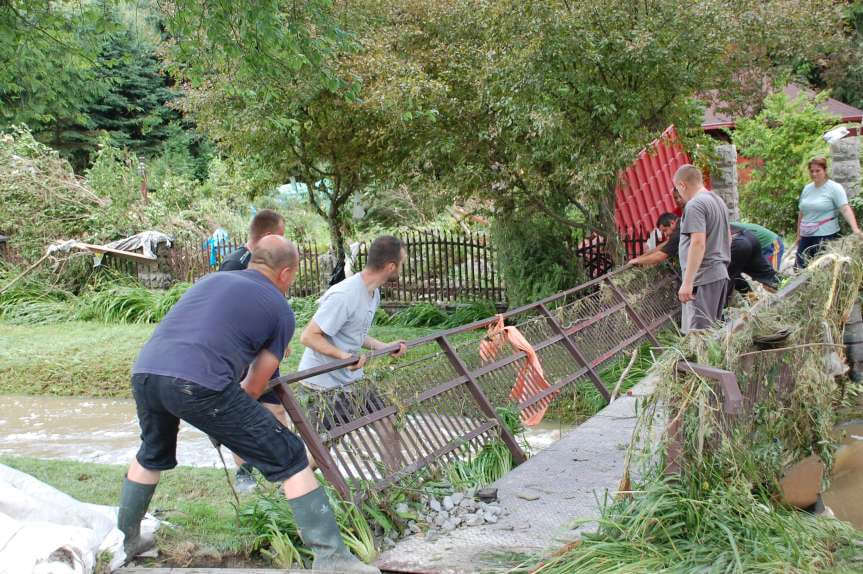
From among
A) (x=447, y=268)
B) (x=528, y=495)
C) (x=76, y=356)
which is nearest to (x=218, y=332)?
(x=528, y=495)

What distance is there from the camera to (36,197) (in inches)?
757

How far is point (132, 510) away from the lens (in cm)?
445

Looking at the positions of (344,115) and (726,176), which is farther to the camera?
(344,115)

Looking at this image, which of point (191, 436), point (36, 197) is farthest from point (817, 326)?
point (36, 197)

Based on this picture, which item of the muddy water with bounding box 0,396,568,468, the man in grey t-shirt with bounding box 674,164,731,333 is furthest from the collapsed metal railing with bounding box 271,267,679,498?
the man in grey t-shirt with bounding box 674,164,731,333

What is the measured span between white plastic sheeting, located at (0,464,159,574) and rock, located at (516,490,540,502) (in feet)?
6.74

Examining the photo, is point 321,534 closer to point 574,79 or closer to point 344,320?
point 344,320

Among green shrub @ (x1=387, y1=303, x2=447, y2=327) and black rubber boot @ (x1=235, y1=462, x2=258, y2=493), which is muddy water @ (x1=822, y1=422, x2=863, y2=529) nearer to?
black rubber boot @ (x1=235, y1=462, x2=258, y2=493)

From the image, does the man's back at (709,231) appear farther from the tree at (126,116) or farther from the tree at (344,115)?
the tree at (126,116)

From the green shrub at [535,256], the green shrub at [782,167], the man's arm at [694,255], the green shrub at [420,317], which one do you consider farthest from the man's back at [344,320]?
the green shrub at [782,167]

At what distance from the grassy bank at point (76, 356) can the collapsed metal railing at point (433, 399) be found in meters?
3.85

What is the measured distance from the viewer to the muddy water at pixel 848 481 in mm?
5508

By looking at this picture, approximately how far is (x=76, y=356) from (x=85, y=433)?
3540 millimetres

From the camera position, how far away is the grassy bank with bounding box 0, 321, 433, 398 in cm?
1087
